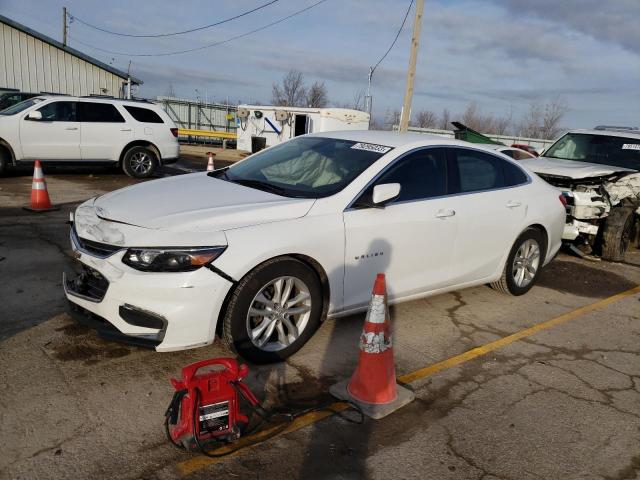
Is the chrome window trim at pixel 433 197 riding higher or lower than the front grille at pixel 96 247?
higher

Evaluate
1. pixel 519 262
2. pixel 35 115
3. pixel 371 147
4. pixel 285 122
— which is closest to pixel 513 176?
pixel 519 262

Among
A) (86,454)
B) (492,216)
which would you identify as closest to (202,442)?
(86,454)

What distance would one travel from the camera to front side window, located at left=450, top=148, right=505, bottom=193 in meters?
4.74

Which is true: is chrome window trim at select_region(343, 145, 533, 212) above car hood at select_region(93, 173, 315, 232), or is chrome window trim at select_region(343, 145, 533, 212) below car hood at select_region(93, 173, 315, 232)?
above

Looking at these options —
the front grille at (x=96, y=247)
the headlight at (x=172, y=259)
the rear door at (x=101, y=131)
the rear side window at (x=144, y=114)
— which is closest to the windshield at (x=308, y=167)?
the headlight at (x=172, y=259)

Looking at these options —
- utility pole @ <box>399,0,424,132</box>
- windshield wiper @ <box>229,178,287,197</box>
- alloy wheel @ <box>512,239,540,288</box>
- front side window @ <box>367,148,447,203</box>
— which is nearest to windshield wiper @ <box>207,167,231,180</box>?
windshield wiper @ <box>229,178,287,197</box>

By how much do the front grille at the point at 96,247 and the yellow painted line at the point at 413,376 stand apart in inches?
55.5

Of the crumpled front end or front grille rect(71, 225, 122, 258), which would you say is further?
front grille rect(71, 225, 122, 258)

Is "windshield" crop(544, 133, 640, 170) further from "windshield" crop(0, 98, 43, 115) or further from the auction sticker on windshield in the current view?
"windshield" crop(0, 98, 43, 115)

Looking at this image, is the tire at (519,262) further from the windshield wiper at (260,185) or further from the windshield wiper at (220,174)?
the windshield wiper at (220,174)

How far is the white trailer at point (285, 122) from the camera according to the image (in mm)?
20812

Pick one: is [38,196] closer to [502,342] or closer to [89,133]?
[89,133]

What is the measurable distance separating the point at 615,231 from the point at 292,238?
19.8 feet

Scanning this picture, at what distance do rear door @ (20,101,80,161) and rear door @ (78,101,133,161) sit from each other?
6.2 inches
